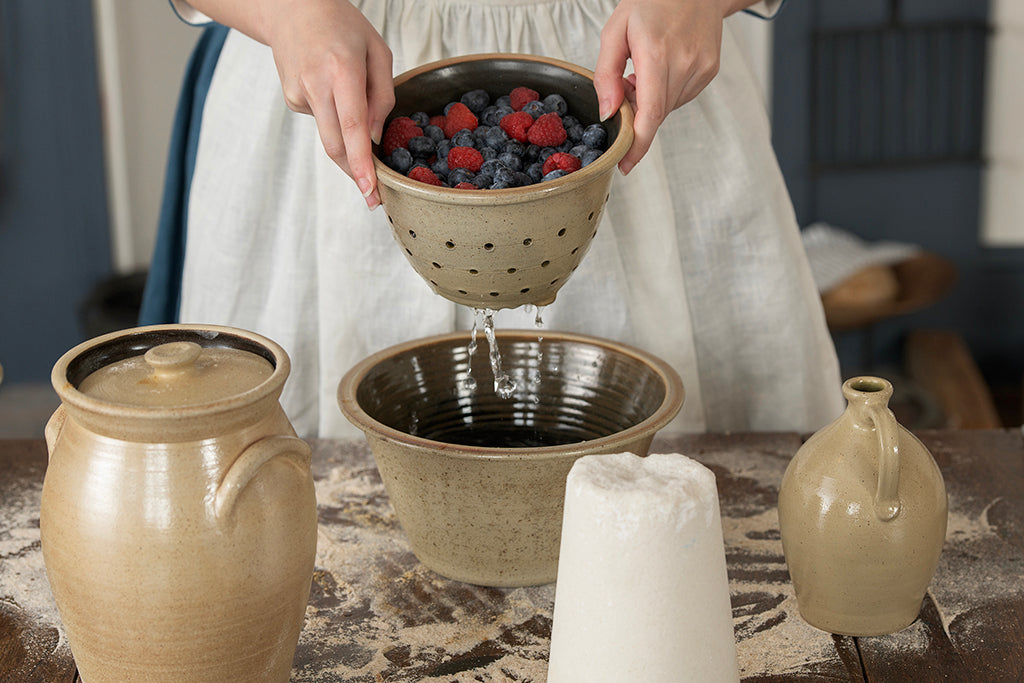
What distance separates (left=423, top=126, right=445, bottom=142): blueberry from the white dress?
1.06 feet

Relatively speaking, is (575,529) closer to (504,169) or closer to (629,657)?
(629,657)

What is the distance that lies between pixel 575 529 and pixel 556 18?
0.75 m

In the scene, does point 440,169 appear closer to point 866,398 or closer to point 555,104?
point 555,104

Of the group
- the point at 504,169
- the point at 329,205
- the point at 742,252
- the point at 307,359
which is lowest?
the point at 307,359

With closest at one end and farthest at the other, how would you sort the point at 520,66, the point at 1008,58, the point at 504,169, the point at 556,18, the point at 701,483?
1. the point at 701,483
2. the point at 504,169
3. the point at 520,66
4. the point at 556,18
5. the point at 1008,58

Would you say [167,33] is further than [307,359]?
Yes

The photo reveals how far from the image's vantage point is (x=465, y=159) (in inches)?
34.1

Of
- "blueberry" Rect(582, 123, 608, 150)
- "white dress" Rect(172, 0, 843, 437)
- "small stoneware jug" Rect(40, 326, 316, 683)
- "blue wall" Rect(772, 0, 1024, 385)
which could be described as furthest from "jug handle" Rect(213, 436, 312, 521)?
"blue wall" Rect(772, 0, 1024, 385)

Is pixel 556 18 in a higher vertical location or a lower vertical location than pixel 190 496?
higher

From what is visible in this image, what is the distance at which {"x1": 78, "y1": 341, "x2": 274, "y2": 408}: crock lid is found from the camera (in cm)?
69

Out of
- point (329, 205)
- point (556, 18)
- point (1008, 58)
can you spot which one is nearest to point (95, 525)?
point (329, 205)

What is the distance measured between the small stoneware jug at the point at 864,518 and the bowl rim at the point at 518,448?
0.41 ft

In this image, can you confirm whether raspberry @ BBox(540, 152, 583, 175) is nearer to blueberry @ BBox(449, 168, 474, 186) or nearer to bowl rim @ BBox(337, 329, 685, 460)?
blueberry @ BBox(449, 168, 474, 186)

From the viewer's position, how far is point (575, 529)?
2.17 feet
